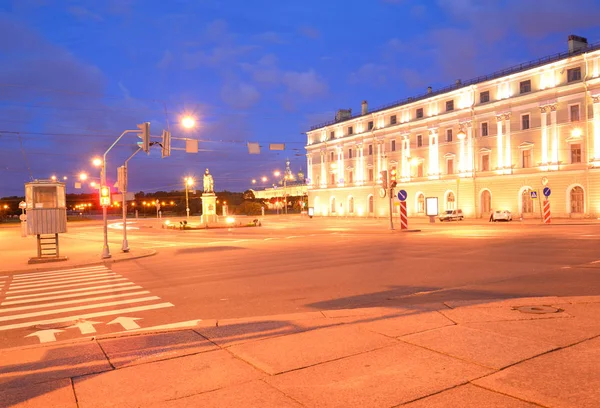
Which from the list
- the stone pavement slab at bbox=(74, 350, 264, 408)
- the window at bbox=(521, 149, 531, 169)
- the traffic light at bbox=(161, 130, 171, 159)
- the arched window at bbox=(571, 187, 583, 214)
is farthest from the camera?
the window at bbox=(521, 149, 531, 169)

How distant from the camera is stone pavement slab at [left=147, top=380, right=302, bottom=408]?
483 centimetres

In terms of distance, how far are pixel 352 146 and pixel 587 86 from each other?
43109mm

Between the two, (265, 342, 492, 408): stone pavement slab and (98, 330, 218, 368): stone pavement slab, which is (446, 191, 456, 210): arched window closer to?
(98, 330, 218, 368): stone pavement slab

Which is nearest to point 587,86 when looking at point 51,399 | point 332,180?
point 332,180

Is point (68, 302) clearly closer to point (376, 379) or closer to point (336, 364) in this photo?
point (336, 364)

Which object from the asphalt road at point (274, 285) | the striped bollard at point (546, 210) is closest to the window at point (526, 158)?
the striped bollard at point (546, 210)

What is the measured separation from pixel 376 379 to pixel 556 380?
187 centimetres

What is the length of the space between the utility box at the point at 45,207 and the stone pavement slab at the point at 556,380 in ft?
71.6

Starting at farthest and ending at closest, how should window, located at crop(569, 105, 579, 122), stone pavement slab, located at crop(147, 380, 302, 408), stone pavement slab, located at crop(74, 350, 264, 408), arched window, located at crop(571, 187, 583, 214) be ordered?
window, located at crop(569, 105, 579, 122) → arched window, located at crop(571, 187, 583, 214) → stone pavement slab, located at crop(74, 350, 264, 408) → stone pavement slab, located at crop(147, 380, 302, 408)

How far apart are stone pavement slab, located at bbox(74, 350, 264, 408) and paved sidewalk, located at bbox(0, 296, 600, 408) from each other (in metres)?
0.01

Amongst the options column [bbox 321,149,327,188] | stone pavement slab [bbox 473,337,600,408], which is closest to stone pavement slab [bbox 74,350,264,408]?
stone pavement slab [bbox 473,337,600,408]

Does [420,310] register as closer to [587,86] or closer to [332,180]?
[587,86]

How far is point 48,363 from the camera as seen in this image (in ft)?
21.3

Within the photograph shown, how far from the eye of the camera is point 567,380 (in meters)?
5.03
